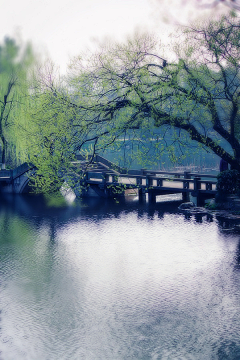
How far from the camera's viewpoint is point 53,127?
49.6 feet

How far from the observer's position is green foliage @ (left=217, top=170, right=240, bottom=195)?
18891mm

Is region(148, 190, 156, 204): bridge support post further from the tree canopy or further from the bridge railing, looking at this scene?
the tree canopy

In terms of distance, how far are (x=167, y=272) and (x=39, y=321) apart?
3985 millimetres

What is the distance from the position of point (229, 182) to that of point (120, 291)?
9.51 meters

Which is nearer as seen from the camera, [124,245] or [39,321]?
[39,321]

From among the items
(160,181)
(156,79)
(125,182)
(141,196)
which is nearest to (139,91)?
(156,79)

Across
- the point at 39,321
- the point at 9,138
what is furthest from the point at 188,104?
the point at 9,138

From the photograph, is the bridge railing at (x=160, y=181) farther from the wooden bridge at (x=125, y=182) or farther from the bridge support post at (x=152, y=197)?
the bridge support post at (x=152, y=197)

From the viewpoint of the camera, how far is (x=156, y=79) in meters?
15.0

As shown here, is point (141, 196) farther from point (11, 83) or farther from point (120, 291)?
point (120, 291)

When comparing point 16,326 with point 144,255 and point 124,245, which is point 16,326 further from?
point 124,245

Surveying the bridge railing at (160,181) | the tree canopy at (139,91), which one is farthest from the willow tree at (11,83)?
the tree canopy at (139,91)

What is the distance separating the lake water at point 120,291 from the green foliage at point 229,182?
2.00 m

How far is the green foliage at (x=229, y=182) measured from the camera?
18.9 metres
